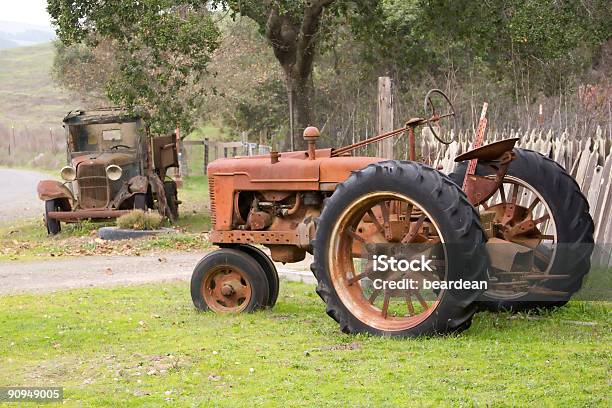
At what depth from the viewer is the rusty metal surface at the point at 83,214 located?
66.3ft

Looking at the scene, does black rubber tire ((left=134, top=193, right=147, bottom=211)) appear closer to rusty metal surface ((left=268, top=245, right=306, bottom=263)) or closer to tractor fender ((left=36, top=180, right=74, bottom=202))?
tractor fender ((left=36, top=180, right=74, bottom=202))

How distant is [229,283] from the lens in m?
9.57

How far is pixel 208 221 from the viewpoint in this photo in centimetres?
2267

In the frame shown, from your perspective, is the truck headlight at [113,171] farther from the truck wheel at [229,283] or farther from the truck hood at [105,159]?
the truck wheel at [229,283]

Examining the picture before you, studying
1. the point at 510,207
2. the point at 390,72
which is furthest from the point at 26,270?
the point at 390,72

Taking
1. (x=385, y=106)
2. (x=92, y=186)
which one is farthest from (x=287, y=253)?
(x=92, y=186)

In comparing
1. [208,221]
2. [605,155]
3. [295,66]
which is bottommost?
[208,221]

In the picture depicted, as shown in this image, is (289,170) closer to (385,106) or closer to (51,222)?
(385,106)

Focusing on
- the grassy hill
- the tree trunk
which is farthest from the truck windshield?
the grassy hill

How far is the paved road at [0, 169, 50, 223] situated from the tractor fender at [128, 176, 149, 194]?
201 inches

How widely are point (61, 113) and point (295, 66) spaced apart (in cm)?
6022

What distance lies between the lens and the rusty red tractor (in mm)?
7648

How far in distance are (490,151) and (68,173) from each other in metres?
13.8

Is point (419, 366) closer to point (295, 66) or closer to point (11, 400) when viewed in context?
point (11, 400)
